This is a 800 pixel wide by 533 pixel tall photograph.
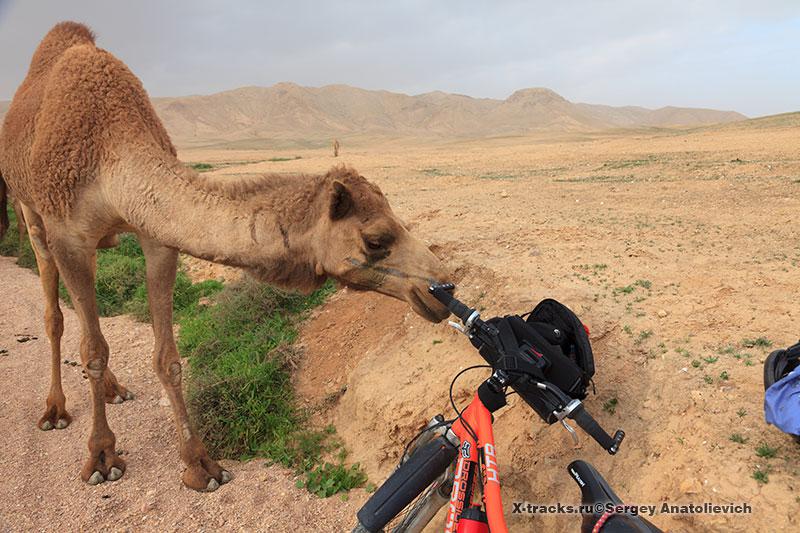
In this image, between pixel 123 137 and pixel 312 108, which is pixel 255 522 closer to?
pixel 123 137

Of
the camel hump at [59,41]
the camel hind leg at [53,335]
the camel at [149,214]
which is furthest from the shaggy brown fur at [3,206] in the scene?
the camel hump at [59,41]

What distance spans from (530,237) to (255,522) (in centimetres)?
411

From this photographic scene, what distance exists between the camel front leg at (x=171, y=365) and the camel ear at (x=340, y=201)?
6.38 ft

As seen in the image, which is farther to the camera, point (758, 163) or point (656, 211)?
point (758, 163)

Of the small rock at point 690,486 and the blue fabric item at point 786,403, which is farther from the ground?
the blue fabric item at point 786,403

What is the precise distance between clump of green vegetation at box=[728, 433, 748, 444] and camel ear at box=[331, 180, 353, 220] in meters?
2.38

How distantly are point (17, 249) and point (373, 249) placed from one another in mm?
11426

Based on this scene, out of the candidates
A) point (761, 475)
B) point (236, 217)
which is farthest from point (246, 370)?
Result: point (761, 475)

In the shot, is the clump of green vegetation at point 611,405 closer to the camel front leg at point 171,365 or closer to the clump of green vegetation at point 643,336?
the clump of green vegetation at point 643,336

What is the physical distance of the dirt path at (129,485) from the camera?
12.9 ft

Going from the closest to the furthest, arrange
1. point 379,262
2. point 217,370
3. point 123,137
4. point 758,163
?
point 379,262 < point 123,137 < point 217,370 < point 758,163

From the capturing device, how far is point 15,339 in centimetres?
730

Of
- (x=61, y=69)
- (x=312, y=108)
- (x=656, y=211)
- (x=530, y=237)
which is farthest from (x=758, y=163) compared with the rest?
(x=312, y=108)

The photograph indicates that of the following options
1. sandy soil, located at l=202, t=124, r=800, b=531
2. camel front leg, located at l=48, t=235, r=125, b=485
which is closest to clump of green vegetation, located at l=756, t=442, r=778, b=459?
sandy soil, located at l=202, t=124, r=800, b=531
